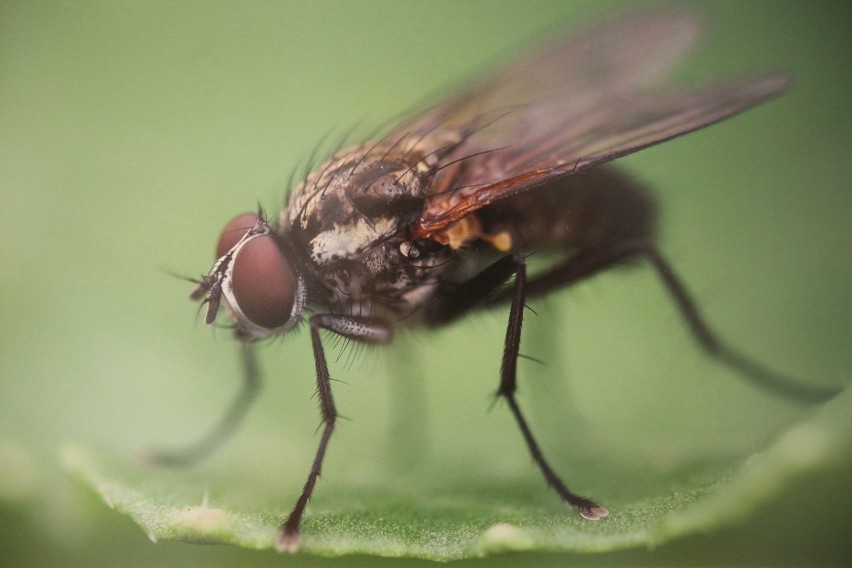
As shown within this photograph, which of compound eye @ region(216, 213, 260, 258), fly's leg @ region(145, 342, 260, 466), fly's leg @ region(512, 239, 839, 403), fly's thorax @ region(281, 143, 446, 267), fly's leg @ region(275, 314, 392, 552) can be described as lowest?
fly's leg @ region(512, 239, 839, 403)

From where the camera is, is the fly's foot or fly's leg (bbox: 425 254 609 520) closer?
the fly's foot

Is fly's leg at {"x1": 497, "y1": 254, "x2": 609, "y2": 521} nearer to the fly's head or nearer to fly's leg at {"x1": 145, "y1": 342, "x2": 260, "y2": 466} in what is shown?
the fly's head

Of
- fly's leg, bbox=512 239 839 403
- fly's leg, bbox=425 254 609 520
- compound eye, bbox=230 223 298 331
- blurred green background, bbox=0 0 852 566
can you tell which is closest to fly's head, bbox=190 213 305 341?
compound eye, bbox=230 223 298 331

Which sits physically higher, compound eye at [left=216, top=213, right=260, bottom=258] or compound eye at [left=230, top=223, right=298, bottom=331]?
compound eye at [left=216, top=213, right=260, bottom=258]

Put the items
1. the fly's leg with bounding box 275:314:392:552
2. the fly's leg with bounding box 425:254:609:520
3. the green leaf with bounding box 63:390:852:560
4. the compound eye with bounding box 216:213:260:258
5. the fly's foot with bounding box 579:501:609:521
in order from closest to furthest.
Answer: the green leaf with bounding box 63:390:852:560, the fly's foot with bounding box 579:501:609:521, the fly's leg with bounding box 275:314:392:552, the fly's leg with bounding box 425:254:609:520, the compound eye with bounding box 216:213:260:258

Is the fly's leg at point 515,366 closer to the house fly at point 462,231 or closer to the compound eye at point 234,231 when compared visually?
the house fly at point 462,231

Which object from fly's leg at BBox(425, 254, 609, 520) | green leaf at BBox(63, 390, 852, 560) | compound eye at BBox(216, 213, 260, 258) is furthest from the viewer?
compound eye at BBox(216, 213, 260, 258)
